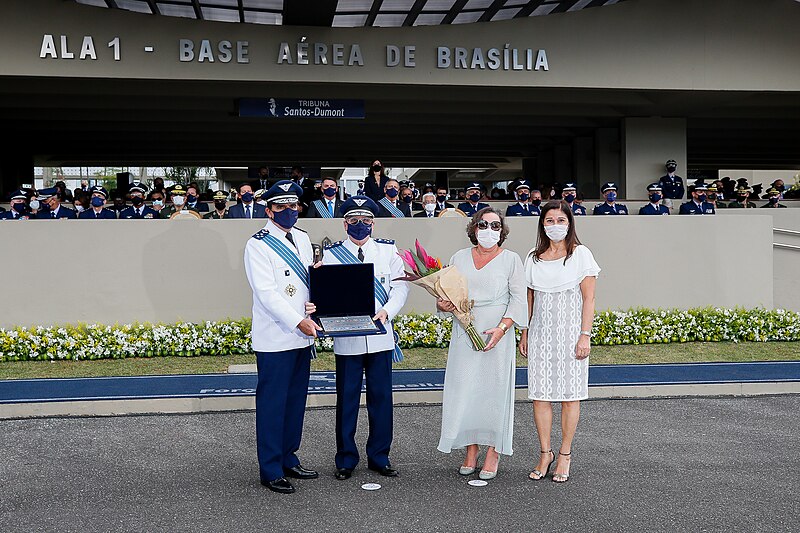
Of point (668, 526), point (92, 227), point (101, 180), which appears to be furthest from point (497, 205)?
point (101, 180)

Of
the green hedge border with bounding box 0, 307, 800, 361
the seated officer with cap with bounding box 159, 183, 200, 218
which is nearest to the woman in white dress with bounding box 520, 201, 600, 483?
the green hedge border with bounding box 0, 307, 800, 361

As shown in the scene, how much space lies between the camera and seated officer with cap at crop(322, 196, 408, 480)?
21.1 feet

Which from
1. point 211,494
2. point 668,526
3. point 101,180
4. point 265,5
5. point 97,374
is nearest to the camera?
point 668,526

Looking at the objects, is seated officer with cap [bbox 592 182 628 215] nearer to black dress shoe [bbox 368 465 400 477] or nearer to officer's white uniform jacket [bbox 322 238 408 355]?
officer's white uniform jacket [bbox 322 238 408 355]

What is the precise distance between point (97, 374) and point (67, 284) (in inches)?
83.8

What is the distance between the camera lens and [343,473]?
20.9 feet

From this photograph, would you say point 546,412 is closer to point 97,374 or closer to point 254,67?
point 97,374

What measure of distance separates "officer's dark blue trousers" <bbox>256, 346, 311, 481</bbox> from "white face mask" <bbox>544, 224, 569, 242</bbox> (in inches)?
75.1

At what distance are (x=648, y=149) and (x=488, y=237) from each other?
1796cm

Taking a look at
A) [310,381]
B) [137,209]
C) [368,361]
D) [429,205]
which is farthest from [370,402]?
[137,209]

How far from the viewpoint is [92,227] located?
1237 centimetres

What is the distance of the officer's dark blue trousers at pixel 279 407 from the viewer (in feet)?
20.2

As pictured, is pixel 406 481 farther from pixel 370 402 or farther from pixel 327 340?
pixel 327 340

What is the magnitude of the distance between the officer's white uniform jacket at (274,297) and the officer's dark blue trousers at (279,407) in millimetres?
90
